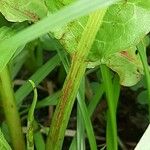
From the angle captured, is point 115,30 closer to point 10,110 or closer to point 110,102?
point 110,102

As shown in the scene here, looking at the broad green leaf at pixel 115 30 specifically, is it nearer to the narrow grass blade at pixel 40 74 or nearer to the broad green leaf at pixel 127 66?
the broad green leaf at pixel 127 66

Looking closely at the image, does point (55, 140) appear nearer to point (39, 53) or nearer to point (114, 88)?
point (114, 88)

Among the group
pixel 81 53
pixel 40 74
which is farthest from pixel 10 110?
→ pixel 81 53

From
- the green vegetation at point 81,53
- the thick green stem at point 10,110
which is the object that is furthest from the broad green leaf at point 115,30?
the thick green stem at point 10,110

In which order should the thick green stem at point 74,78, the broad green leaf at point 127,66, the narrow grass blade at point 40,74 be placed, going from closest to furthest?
1. the thick green stem at point 74,78
2. the broad green leaf at point 127,66
3. the narrow grass blade at point 40,74

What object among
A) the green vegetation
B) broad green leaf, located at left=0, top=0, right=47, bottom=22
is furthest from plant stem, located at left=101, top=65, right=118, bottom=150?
broad green leaf, located at left=0, top=0, right=47, bottom=22

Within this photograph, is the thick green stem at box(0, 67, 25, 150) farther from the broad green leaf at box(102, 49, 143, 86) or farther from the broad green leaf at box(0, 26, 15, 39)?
the broad green leaf at box(102, 49, 143, 86)
